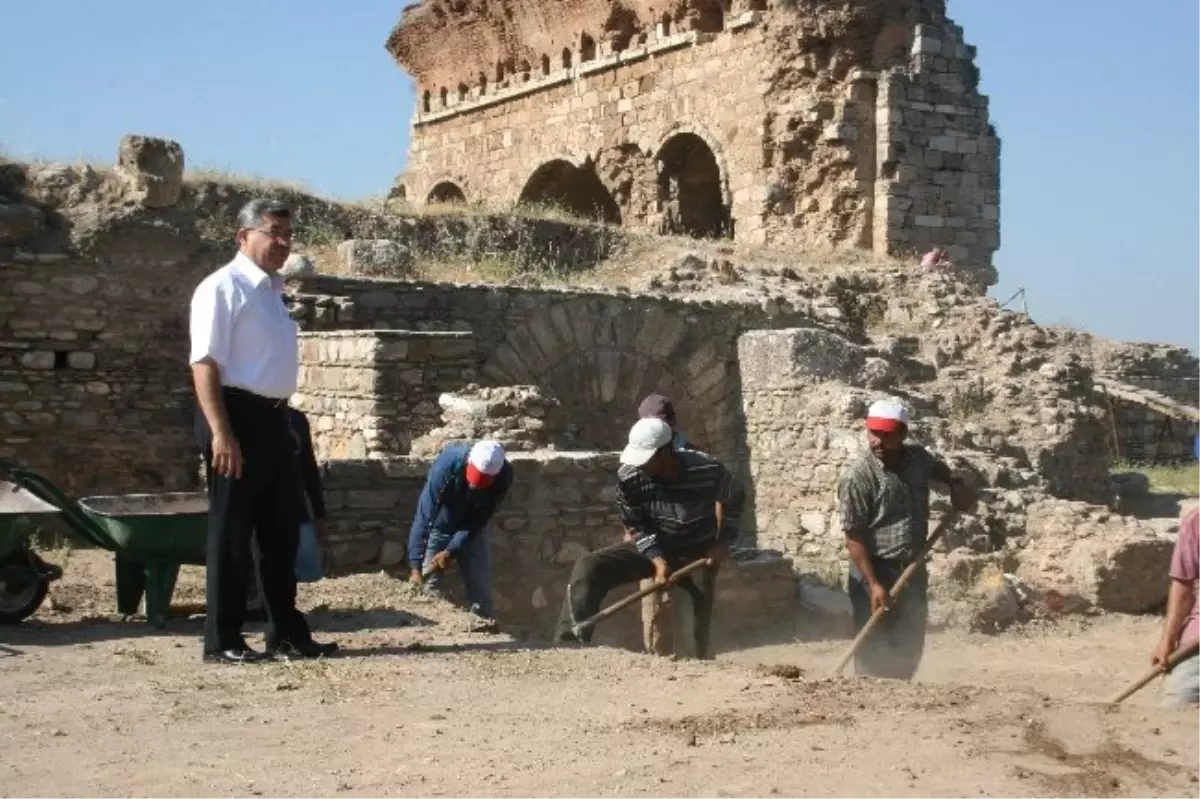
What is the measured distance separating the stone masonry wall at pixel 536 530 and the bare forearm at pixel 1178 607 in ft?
12.2

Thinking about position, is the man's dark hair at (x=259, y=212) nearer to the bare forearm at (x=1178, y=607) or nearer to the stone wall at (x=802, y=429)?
the bare forearm at (x=1178, y=607)

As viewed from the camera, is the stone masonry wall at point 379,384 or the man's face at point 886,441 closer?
the man's face at point 886,441

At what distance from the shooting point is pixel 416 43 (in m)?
27.6

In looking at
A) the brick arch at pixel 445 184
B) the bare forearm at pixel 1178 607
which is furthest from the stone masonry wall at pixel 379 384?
the brick arch at pixel 445 184

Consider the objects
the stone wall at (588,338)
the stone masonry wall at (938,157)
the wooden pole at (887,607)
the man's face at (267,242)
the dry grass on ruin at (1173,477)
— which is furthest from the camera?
the stone masonry wall at (938,157)

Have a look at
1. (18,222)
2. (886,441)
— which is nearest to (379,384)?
(18,222)

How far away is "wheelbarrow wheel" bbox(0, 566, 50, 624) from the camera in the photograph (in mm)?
5945

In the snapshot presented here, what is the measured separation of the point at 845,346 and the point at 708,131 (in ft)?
25.6

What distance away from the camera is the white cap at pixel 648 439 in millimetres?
6715

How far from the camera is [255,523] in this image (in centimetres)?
533

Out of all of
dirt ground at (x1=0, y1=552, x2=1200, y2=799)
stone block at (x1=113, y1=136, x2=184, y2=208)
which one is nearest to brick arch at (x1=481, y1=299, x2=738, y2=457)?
stone block at (x1=113, y1=136, x2=184, y2=208)

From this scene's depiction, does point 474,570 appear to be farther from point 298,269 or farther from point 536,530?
point 298,269

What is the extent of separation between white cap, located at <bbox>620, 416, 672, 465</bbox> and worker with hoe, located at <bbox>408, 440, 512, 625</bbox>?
1.13m

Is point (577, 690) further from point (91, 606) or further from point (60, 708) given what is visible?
point (91, 606)
